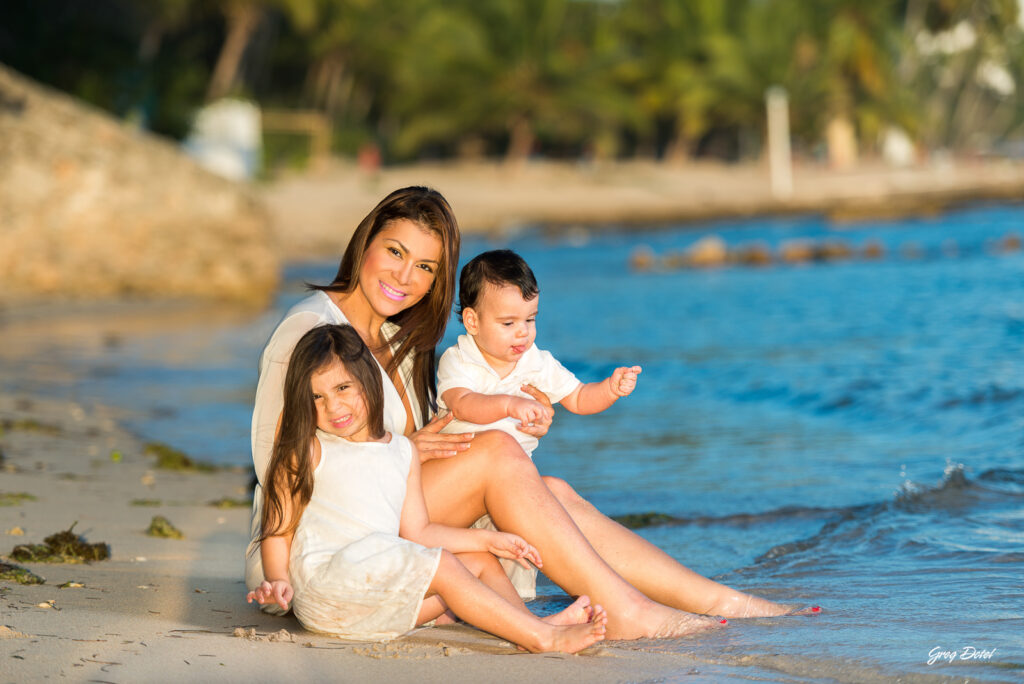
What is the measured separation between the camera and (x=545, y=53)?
4206 cm

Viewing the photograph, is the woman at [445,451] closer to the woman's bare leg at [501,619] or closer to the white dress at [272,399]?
the white dress at [272,399]

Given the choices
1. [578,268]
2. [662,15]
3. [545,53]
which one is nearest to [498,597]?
[578,268]

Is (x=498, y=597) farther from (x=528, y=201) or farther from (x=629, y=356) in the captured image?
(x=528, y=201)

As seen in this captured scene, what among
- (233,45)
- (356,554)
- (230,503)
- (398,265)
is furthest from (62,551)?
(233,45)

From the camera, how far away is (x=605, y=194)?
41.9m

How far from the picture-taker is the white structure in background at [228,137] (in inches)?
1113

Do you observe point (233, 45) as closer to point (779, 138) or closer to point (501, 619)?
point (779, 138)

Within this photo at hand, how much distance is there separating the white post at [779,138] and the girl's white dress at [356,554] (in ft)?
143

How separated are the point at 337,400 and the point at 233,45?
34497 millimetres

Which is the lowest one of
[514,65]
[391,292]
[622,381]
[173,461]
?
[173,461]

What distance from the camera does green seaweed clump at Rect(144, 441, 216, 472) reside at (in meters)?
6.37

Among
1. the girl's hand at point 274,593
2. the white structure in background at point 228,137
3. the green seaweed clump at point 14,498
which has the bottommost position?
the girl's hand at point 274,593

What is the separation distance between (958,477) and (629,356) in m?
5.70

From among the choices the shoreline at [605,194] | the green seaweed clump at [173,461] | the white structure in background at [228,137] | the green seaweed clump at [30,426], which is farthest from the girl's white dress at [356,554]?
the white structure in background at [228,137]
